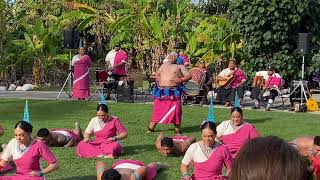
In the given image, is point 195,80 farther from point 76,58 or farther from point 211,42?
point 211,42

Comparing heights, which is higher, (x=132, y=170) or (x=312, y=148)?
(x=312, y=148)

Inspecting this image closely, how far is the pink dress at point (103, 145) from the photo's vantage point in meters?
7.96

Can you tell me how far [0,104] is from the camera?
14.3 metres

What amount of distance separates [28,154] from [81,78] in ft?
29.6

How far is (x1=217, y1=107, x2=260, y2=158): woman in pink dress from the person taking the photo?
7212 millimetres

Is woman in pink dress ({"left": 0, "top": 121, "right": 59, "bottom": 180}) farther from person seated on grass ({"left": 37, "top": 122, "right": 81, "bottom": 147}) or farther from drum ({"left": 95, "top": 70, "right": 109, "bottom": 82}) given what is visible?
drum ({"left": 95, "top": 70, "right": 109, "bottom": 82})

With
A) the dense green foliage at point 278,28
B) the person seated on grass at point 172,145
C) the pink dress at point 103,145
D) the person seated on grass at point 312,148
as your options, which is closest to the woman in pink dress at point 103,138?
the pink dress at point 103,145

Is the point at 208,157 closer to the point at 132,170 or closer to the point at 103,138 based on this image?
the point at 132,170

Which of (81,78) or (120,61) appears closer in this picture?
(81,78)

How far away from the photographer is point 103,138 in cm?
807

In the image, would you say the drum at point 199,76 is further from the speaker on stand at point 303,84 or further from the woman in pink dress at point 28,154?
the woman in pink dress at point 28,154

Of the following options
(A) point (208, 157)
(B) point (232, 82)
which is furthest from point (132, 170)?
(B) point (232, 82)

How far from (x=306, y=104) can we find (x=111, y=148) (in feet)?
22.4

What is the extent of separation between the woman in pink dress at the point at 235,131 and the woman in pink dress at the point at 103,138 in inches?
57.6
